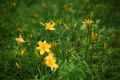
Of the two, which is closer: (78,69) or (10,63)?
(78,69)

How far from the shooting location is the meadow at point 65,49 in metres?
1.48

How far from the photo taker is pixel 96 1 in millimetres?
3537

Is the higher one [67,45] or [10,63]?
[67,45]

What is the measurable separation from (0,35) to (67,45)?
4.94 ft

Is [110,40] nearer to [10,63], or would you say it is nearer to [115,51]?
[115,51]

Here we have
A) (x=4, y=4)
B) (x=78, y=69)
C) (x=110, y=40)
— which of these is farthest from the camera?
(x=4, y=4)

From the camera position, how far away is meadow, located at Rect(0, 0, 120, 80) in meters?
1.48

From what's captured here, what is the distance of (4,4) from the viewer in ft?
13.2

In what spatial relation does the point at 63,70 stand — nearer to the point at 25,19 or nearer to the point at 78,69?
the point at 78,69

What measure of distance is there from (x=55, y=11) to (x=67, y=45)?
170cm

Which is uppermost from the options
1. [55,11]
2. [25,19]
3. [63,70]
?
[55,11]

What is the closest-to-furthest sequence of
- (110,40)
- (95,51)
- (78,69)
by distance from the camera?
(78,69) < (95,51) < (110,40)

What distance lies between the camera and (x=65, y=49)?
6.10 feet

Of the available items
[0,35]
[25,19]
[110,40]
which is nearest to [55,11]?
[25,19]
